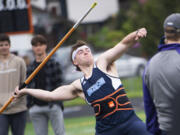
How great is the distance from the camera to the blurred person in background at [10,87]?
6910 mm

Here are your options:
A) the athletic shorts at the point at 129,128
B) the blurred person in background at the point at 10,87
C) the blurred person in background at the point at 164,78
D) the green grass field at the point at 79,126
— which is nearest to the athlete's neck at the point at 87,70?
the athletic shorts at the point at 129,128

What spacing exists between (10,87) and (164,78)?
3396 millimetres

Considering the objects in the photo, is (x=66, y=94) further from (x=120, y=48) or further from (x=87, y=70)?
(x=120, y=48)

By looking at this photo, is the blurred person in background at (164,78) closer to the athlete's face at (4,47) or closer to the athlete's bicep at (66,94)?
the athlete's bicep at (66,94)

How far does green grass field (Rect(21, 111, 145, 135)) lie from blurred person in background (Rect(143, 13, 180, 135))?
19.8 feet

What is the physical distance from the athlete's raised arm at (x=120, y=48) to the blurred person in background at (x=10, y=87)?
2172mm

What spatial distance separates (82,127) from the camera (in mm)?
11492

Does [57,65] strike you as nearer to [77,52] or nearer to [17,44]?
[77,52]

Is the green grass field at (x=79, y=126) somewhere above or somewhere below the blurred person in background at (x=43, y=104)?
below

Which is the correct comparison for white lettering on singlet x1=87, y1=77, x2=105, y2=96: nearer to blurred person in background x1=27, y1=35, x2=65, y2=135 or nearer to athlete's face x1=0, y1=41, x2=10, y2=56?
blurred person in background x1=27, y1=35, x2=65, y2=135

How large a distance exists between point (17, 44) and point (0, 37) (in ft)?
20.3

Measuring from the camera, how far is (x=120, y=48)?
16.6 feet

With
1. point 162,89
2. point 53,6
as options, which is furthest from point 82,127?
point 53,6

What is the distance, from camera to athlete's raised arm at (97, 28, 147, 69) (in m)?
4.86
